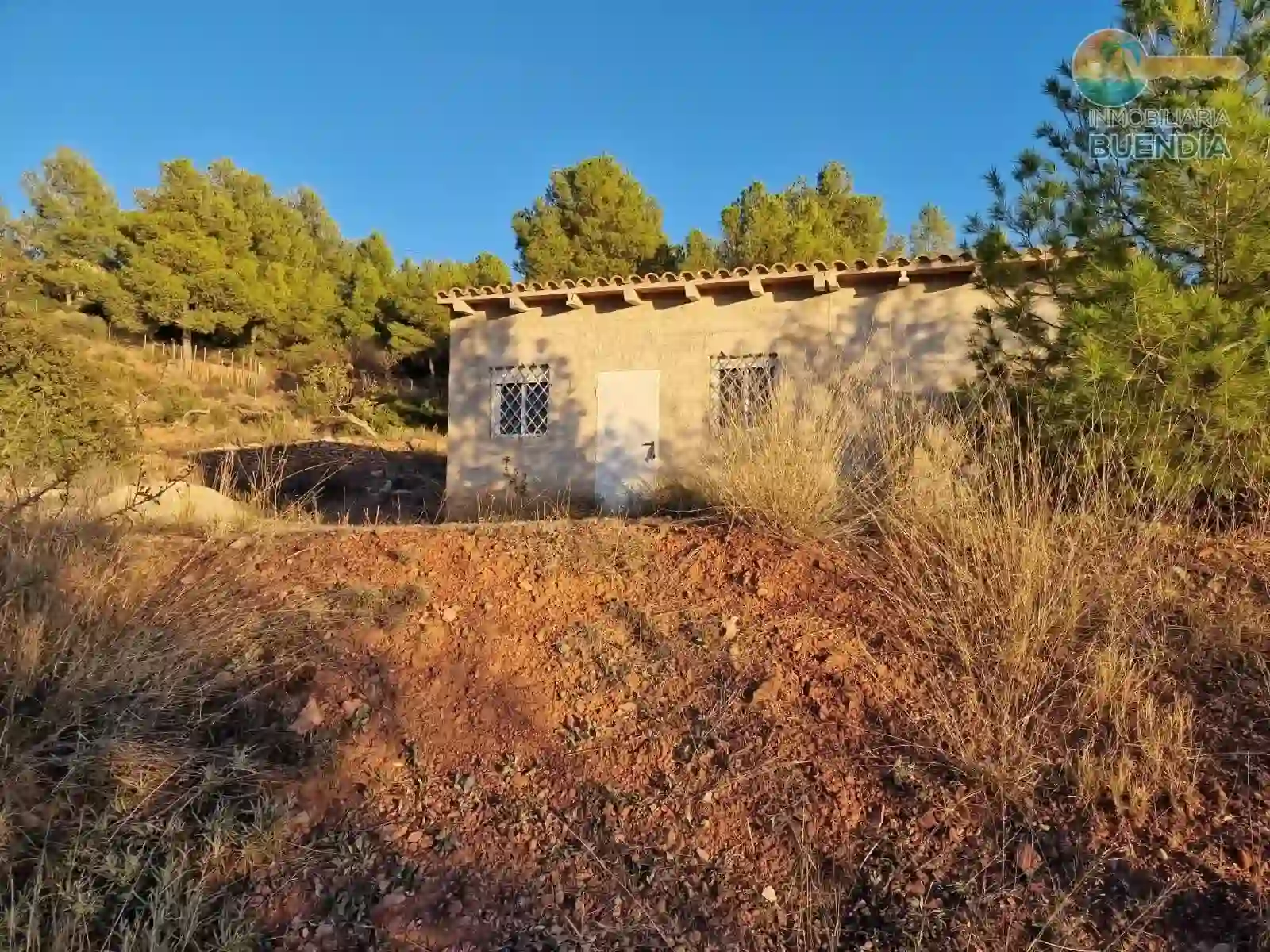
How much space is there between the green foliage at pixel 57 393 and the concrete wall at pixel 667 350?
382 centimetres

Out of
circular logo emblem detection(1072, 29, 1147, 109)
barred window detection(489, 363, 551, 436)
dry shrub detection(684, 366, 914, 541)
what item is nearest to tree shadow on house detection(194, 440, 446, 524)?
barred window detection(489, 363, 551, 436)

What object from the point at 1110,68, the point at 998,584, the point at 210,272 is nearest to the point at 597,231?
the point at 210,272

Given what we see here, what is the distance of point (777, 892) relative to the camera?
276 cm

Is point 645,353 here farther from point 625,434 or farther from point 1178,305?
point 1178,305

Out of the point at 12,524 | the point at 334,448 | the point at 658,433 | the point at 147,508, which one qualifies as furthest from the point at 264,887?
the point at 334,448

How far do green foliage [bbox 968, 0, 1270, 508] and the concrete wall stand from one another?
3.26 m

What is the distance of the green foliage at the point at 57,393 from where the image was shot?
27.7 ft

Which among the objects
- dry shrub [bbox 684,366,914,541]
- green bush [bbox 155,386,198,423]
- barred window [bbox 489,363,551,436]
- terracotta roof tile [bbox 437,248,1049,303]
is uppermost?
terracotta roof tile [bbox 437,248,1049,303]

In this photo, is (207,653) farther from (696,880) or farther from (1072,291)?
(1072,291)

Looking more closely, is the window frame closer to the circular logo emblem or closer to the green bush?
the circular logo emblem

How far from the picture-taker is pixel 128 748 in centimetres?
305

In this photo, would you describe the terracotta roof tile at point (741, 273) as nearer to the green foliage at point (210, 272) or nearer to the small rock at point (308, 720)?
the small rock at point (308, 720)

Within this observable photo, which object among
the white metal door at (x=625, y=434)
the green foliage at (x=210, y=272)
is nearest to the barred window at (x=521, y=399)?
the white metal door at (x=625, y=434)

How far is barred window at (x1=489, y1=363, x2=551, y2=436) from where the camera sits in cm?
997
